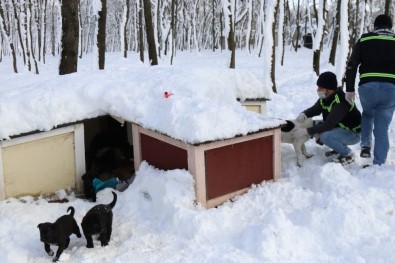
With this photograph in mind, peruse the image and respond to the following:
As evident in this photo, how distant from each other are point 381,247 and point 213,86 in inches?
106

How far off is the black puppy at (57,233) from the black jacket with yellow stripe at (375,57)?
3.31m

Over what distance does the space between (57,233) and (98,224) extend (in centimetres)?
34

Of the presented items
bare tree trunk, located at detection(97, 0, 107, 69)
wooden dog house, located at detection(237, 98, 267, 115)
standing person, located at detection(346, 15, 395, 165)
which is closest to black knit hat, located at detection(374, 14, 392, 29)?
standing person, located at detection(346, 15, 395, 165)

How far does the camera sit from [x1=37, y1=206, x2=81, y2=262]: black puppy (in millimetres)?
3551

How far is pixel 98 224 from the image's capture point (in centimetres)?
372

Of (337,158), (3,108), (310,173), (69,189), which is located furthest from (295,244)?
(3,108)

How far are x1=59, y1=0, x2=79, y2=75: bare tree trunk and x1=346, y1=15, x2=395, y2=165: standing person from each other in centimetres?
560

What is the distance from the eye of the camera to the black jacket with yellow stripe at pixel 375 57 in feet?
15.9

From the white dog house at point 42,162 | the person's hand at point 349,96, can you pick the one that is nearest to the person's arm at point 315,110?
the person's hand at point 349,96

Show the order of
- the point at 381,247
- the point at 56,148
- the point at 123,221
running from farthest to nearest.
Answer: the point at 56,148 → the point at 123,221 → the point at 381,247

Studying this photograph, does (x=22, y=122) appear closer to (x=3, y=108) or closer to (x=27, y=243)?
(x=3, y=108)

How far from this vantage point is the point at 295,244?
351 cm

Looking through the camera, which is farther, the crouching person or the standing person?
the crouching person

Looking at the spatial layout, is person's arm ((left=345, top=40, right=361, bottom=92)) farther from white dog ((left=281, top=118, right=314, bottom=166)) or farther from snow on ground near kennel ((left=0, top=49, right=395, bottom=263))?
snow on ground near kennel ((left=0, top=49, right=395, bottom=263))
